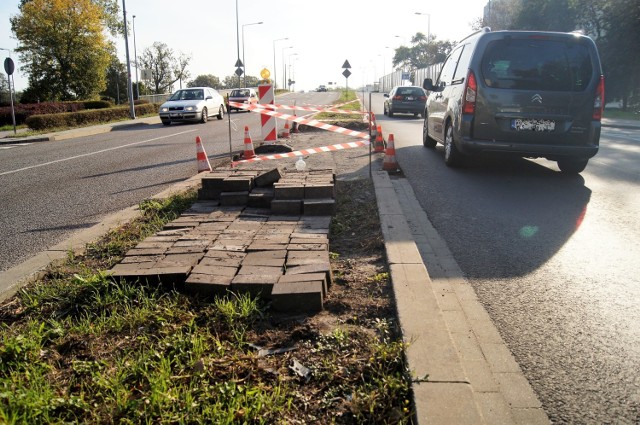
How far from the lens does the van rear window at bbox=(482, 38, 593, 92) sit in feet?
25.0

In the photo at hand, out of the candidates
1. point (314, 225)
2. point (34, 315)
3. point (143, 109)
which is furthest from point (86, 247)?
point (143, 109)

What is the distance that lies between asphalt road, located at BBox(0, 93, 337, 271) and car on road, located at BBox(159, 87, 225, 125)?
28.7 feet

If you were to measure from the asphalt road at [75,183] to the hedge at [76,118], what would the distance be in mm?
8357

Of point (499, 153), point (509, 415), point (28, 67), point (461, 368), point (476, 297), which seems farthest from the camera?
point (28, 67)

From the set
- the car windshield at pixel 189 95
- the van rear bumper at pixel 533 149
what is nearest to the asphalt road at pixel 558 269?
the van rear bumper at pixel 533 149

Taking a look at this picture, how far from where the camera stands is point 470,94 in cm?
787

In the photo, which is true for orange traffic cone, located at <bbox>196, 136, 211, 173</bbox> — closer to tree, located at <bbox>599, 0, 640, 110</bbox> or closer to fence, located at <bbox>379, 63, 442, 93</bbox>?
fence, located at <bbox>379, 63, 442, 93</bbox>

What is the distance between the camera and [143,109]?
3369 cm

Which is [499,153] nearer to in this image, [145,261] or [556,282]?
[556,282]

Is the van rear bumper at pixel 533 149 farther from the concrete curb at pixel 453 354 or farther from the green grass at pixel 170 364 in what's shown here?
the green grass at pixel 170 364

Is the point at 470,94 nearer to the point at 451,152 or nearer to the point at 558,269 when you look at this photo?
the point at 451,152

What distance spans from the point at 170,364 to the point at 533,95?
6.64 metres

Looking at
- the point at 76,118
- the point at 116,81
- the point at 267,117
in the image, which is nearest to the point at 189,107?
the point at 76,118

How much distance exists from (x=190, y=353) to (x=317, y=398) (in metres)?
0.69
